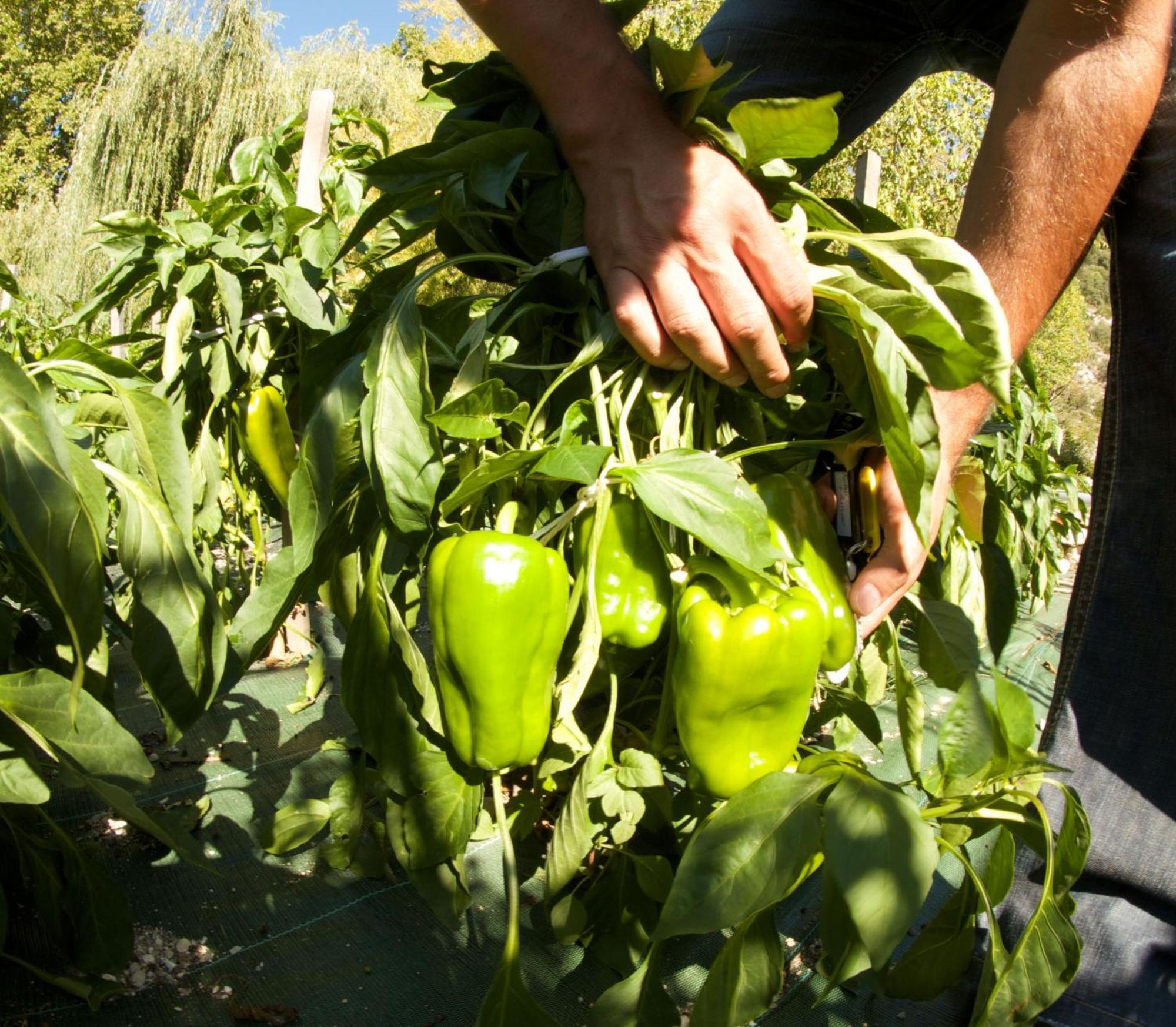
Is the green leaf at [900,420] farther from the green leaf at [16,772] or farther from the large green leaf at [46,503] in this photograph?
the green leaf at [16,772]

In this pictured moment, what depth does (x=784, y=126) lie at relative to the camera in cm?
71

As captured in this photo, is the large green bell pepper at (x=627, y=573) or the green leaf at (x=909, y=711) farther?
the green leaf at (x=909, y=711)

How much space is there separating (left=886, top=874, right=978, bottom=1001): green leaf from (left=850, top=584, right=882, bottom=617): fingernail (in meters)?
0.25

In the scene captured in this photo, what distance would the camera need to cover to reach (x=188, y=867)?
3.93ft

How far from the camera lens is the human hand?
27.7 inches

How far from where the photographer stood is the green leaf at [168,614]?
713 mm

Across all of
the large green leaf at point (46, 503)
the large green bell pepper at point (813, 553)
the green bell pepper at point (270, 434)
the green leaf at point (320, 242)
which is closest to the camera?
the large green leaf at point (46, 503)

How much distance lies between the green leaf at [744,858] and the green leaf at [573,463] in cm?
23

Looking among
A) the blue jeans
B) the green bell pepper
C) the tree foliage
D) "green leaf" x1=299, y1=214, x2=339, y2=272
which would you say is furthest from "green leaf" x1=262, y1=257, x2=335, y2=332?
the tree foliage

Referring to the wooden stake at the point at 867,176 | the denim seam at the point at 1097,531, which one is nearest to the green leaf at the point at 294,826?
the denim seam at the point at 1097,531

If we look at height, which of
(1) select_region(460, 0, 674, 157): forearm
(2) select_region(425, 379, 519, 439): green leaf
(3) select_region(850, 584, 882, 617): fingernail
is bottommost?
(3) select_region(850, 584, 882, 617): fingernail

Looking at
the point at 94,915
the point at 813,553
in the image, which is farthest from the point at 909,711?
the point at 94,915

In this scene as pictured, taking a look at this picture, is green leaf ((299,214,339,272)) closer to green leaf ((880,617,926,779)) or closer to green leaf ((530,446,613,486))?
green leaf ((530,446,613,486))

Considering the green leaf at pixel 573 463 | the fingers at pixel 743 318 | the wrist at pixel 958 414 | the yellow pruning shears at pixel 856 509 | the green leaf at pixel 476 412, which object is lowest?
the yellow pruning shears at pixel 856 509
